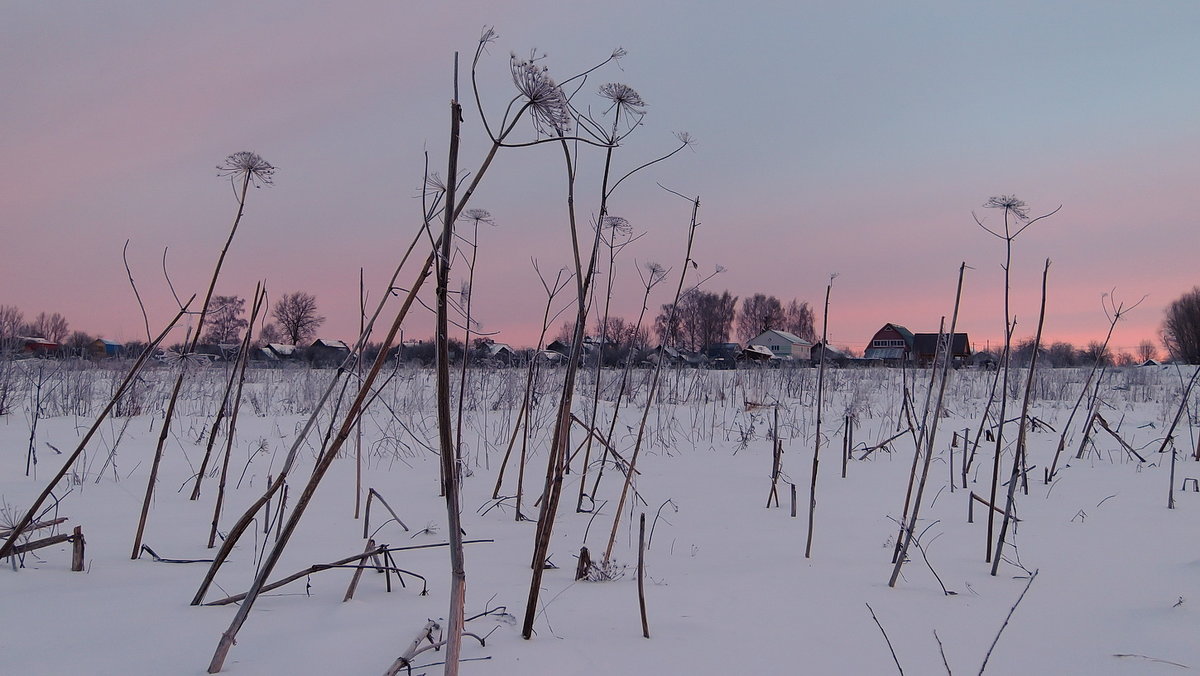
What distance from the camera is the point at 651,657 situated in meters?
1.57

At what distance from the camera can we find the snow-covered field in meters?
1.54

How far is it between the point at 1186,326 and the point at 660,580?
48.2 meters

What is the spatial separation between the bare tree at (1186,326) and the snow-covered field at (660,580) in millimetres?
41216

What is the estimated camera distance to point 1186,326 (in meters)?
37.6

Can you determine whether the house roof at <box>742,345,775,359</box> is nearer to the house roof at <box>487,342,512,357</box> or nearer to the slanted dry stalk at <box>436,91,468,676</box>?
the house roof at <box>487,342,512,357</box>

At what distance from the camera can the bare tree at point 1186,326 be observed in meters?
36.0

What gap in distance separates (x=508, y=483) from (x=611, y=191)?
290 centimetres

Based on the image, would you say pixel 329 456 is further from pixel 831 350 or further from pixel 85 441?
pixel 831 350

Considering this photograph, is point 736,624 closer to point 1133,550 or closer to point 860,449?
point 1133,550

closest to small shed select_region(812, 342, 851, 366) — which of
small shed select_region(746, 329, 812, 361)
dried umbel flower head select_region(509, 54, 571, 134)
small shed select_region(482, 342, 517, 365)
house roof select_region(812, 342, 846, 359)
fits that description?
house roof select_region(812, 342, 846, 359)

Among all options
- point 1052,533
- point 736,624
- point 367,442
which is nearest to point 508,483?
point 367,442

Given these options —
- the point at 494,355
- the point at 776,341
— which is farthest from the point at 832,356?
Answer: the point at 776,341

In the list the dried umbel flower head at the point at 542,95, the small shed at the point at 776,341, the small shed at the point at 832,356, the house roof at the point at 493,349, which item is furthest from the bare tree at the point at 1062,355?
the small shed at the point at 776,341

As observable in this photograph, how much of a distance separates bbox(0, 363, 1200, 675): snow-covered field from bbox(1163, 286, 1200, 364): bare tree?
4122cm
